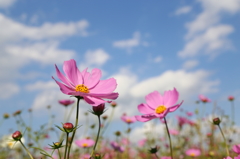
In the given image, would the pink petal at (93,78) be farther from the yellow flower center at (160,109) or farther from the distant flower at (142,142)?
the distant flower at (142,142)

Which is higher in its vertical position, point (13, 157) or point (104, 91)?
point (104, 91)

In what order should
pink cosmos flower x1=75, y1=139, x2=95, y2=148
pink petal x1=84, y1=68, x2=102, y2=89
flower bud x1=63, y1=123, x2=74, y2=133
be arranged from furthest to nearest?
1. pink cosmos flower x1=75, y1=139, x2=95, y2=148
2. pink petal x1=84, y1=68, x2=102, y2=89
3. flower bud x1=63, y1=123, x2=74, y2=133

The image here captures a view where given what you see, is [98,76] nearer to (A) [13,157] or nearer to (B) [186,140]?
(B) [186,140]

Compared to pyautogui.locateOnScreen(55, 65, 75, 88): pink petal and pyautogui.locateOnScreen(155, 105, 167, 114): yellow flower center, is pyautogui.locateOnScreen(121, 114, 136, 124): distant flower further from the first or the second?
pyautogui.locateOnScreen(55, 65, 75, 88): pink petal

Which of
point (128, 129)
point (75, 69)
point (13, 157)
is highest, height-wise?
point (75, 69)

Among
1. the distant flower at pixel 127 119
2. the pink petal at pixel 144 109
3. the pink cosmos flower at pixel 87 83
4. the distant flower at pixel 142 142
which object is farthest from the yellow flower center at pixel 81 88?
the distant flower at pixel 142 142

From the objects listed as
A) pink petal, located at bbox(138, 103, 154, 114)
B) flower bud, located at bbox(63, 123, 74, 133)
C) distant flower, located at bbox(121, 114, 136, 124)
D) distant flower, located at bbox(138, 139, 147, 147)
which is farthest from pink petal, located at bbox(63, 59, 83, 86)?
distant flower, located at bbox(138, 139, 147, 147)

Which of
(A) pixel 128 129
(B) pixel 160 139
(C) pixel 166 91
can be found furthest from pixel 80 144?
(B) pixel 160 139
